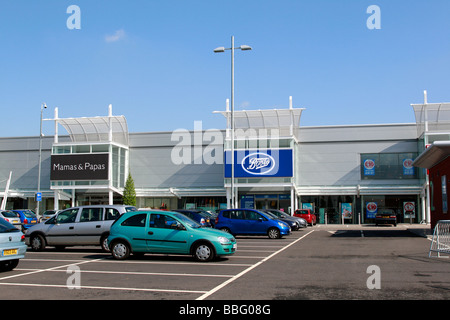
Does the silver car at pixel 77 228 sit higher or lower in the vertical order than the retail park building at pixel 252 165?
lower

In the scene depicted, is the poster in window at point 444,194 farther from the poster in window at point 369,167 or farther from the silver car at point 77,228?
the poster in window at point 369,167

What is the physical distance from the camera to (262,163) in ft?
141

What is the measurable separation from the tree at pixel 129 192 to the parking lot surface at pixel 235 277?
30461 millimetres

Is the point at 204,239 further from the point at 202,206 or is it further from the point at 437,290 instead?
the point at 202,206

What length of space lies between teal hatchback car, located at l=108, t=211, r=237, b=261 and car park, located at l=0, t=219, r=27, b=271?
300 centimetres

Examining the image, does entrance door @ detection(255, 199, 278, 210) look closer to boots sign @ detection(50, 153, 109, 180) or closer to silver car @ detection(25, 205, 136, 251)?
boots sign @ detection(50, 153, 109, 180)

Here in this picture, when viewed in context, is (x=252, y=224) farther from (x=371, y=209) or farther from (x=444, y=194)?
(x=371, y=209)

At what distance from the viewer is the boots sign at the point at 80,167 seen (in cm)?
4581

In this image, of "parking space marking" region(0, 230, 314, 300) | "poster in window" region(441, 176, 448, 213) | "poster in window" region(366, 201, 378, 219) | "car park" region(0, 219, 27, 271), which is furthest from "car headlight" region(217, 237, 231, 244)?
"poster in window" region(366, 201, 378, 219)

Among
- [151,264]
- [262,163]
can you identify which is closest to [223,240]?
[151,264]

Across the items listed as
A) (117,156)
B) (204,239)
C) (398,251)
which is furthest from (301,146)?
(204,239)

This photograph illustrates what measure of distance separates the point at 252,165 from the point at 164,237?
29.8 m

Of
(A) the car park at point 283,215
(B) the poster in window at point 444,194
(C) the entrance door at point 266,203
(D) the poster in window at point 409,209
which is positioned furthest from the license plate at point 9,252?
(D) the poster in window at point 409,209
